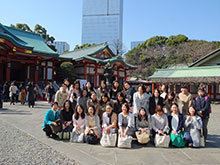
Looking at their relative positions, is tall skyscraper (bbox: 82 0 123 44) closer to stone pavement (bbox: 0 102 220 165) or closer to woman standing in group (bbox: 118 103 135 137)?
woman standing in group (bbox: 118 103 135 137)

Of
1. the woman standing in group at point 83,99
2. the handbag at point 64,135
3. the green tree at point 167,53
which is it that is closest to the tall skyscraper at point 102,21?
the green tree at point 167,53

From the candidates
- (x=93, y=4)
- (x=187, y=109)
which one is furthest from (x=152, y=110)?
(x=93, y=4)

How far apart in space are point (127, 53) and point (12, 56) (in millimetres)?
24526

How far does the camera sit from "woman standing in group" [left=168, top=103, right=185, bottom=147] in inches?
161

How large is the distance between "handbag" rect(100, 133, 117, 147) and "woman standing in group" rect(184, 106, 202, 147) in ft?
5.61

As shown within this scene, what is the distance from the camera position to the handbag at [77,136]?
14.1 ft

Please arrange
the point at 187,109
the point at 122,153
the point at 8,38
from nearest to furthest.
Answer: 1. the point at 122,153
2. the point at 187,109
3. the point at 8,38

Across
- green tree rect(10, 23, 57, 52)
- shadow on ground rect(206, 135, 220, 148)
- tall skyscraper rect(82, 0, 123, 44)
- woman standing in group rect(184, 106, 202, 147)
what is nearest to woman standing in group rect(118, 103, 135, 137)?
woman standing in group rect(184, 106, 202, 147)

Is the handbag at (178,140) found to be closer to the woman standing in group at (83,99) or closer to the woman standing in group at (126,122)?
the woman standing in group at (126,122)

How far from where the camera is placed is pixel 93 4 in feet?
267

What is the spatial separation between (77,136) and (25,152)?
1.22m

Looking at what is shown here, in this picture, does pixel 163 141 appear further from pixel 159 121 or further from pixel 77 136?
pixel 77 136

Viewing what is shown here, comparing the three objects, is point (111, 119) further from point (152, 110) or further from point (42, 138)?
point (42, 138)

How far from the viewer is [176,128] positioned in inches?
168
